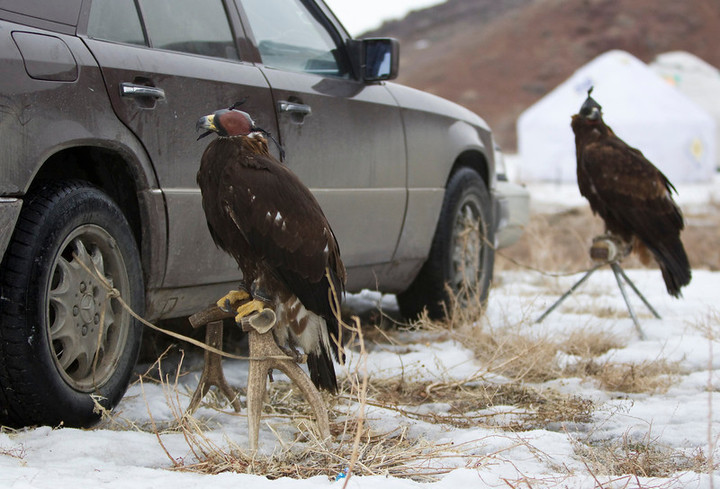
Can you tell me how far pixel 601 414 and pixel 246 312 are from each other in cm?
163

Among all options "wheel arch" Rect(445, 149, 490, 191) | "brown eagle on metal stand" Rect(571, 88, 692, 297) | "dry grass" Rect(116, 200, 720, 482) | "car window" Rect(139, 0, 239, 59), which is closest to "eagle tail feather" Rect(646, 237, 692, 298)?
"brown eagle on metal stand" Rect(571, 88, 692, 297)

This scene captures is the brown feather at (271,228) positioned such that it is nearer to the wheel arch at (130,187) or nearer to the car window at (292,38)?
the wheel arch at (130,187)

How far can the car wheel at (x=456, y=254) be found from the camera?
5.64 m

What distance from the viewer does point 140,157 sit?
11.1ft

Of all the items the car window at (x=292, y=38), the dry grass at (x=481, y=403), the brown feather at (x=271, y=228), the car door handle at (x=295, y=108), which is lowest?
the dry grass at (x=481, y=403)

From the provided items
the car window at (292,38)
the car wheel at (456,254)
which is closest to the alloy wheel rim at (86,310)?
the car window at (292,38)

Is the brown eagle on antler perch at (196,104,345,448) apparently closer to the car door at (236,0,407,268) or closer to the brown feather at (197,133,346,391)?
the brown feather at (197,133,346,391)

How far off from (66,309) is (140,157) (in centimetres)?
63

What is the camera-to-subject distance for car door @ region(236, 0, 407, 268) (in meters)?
4.21

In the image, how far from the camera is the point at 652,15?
50844mm

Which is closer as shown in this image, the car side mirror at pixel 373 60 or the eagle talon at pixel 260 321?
the eagle talon at pixel 260 321

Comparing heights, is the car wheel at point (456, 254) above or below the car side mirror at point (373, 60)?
below

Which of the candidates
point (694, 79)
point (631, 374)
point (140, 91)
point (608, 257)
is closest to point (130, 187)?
point (140, 91)

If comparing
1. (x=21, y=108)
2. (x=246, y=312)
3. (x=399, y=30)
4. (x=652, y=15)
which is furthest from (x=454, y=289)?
(x=399, y=30)
